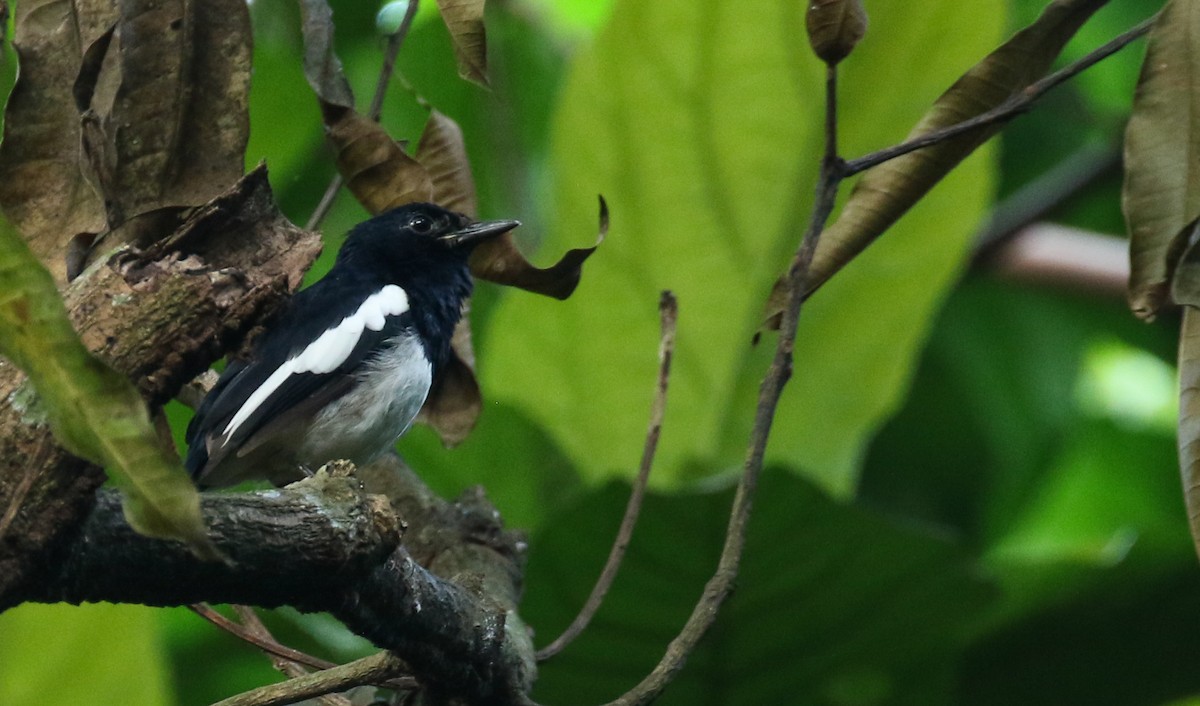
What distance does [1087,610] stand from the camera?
354 centimetres

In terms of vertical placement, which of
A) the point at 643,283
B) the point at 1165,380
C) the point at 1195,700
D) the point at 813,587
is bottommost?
the point at 1165,380

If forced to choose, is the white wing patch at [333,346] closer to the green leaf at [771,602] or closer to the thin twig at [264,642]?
the thin twig at [264,642]

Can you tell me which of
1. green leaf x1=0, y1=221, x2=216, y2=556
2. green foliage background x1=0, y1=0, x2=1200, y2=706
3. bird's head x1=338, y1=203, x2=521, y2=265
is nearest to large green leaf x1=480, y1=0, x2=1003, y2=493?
green foliage background x1=0, y1=0, x2=1200, y2=706

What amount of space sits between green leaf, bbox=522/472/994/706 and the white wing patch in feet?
1.97

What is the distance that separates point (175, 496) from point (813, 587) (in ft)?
6.59

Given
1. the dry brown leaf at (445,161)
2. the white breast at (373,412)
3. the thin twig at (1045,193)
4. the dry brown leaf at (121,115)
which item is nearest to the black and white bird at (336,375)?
the white breast at (373,412)

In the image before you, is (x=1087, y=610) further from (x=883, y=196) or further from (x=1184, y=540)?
(x=883, y=196)

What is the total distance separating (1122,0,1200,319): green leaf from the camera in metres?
2.06

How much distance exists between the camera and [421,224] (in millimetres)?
3582

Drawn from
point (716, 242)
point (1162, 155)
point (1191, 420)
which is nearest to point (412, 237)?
point (716, 242)

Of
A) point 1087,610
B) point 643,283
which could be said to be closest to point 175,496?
point 643,283

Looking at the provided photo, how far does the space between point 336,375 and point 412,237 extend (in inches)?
24.5

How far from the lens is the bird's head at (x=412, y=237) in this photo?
3508mm

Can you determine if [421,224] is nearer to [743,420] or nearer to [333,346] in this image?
[333,346]
